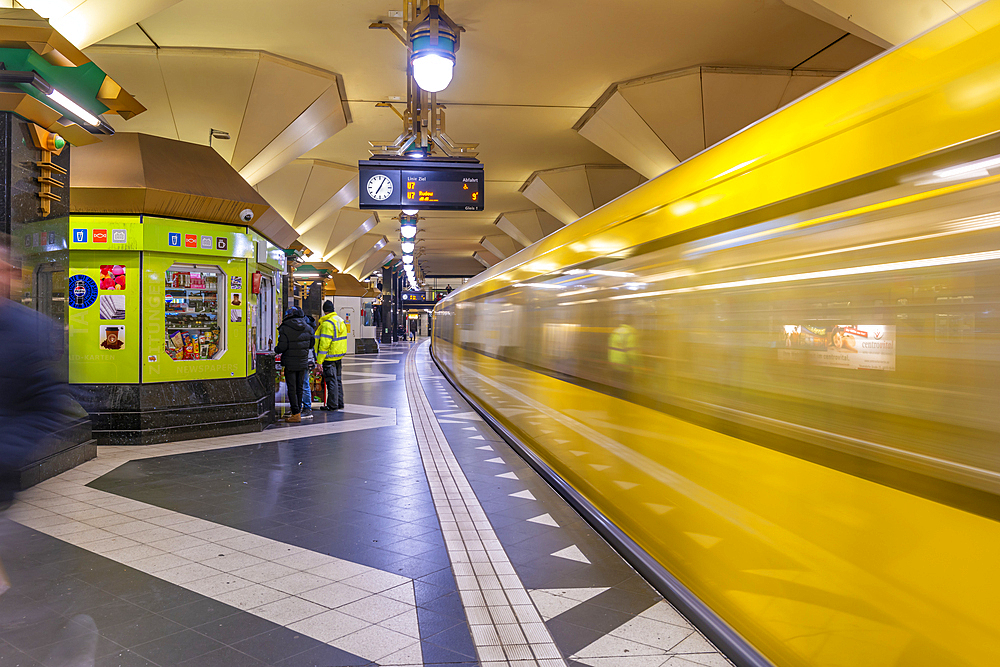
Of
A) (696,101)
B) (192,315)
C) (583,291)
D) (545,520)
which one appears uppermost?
(696,101)

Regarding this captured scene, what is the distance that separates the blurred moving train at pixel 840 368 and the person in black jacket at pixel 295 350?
739cm

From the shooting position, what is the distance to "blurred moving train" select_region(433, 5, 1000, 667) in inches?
75.7

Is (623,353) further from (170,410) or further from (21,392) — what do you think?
(170,410)

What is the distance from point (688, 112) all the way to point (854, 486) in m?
9.29

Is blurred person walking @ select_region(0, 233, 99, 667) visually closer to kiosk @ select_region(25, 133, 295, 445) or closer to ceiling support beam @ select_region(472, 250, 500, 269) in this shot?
kiosk @ select_region(25, 133, 295, 445)

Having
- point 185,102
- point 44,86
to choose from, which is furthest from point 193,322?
point 44,86

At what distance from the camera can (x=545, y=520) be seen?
5.35 metres

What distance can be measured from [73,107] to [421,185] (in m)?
4.51

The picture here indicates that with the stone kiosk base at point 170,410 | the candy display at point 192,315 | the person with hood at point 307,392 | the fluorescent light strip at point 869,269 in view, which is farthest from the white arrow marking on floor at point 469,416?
the fluorescent light strip at point 869,269

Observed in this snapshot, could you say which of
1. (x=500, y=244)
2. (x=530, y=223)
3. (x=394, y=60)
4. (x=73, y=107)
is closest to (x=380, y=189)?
(x=394, y=60)

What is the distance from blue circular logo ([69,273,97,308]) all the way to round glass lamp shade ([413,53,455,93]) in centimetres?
537

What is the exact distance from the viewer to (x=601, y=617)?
11.7 feet

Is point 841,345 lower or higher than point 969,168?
lower

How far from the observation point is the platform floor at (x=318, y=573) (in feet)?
10.5
